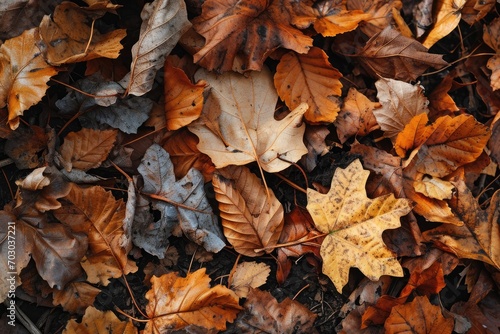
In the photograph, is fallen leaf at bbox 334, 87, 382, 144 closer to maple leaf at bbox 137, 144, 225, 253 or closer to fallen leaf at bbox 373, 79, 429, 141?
fallen leaf at bbox 373, 79, 429, 141

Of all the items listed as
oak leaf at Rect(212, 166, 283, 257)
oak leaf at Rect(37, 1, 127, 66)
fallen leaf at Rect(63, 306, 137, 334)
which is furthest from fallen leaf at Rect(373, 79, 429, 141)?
fallen leaf at Rect(63, 306, 137, 334)

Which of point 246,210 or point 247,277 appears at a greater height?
point 246,210

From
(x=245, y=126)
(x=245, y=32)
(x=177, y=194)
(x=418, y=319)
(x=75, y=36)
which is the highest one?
(x=75, y=36)

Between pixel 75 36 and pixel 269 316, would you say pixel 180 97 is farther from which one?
pixel 269 316

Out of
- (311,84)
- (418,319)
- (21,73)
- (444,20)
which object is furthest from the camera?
(444,20)

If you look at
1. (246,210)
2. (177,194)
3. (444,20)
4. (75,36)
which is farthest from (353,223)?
(75,36)

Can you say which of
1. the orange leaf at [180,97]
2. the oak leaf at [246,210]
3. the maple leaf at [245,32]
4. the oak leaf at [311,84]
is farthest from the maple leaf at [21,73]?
the oak leaf at [311,84]
